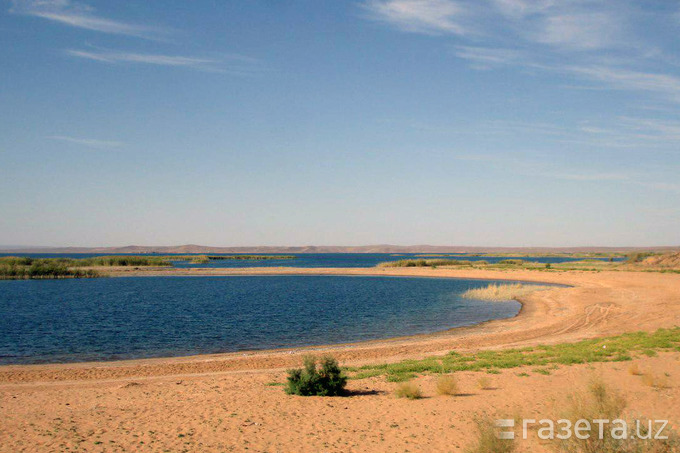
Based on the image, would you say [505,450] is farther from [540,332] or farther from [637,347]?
[540,332]

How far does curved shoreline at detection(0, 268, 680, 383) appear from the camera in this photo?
17234 millimetres

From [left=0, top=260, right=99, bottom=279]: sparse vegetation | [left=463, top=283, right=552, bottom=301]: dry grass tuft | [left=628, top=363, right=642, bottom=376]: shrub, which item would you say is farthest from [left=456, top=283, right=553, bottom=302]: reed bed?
[left=0, top=260, right=99, bottom=279]: sparse vegetation

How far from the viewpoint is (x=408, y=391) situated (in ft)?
38.6

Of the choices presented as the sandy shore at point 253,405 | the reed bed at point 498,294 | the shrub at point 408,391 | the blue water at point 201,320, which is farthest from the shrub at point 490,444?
the reed bed at point 498,294

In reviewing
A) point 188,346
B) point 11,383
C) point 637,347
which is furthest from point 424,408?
point 188,346

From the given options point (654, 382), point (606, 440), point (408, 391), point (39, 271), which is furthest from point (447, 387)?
point (39, 271)

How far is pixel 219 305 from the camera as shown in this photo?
130 ft

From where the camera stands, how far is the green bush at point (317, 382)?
12519 mm

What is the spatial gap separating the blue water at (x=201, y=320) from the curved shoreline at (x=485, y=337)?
5.58ft

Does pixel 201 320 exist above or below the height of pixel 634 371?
below

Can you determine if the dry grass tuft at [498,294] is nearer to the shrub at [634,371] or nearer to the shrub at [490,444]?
the shrub at [634,371]

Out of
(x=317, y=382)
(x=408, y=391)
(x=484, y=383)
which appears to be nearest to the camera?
(x=408, y=391)

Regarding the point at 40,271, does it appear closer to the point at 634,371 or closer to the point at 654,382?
the point at 634,371

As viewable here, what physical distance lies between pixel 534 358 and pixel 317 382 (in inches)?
308
